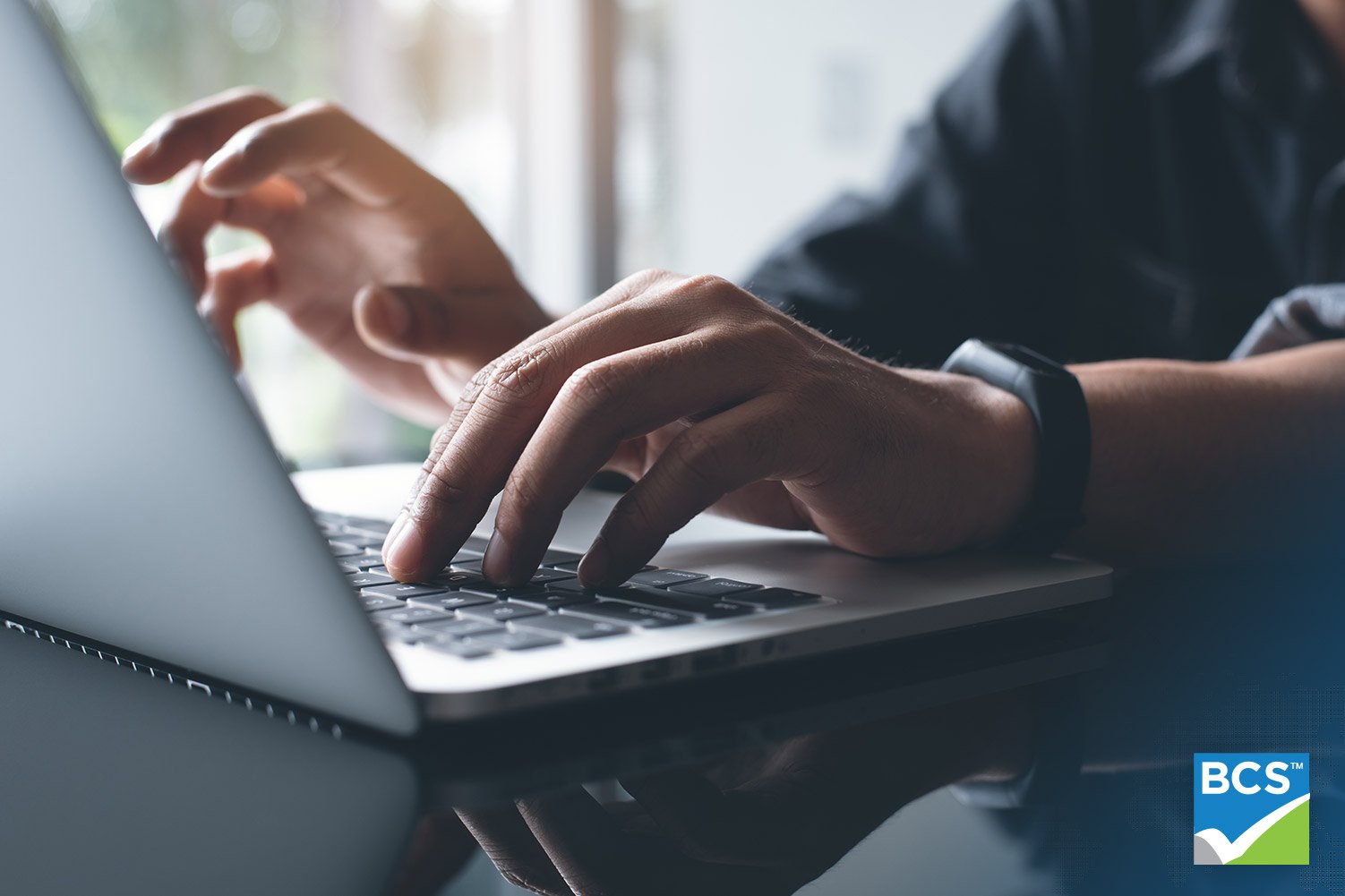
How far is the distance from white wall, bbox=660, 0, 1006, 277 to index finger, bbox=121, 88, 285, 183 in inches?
80.3

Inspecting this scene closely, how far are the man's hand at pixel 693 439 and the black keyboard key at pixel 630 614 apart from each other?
1.2 inches

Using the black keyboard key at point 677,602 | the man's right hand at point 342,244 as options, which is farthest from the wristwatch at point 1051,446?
the man's right hand at point 342,244

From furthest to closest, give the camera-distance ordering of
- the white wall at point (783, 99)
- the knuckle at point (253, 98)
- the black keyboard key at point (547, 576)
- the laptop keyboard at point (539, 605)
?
1. the white wall at point (783, 99)
2. the knuckle at point (253, 98)
3. the black keyboard key at point (547, 576)
4. the laptop keyboard at point (539, 605)

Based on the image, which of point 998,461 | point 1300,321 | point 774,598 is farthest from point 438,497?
point 1300,321

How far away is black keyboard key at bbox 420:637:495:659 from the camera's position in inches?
13.4

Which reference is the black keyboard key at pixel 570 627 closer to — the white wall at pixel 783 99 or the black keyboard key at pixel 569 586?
the black keyboard key at pixel 569 586

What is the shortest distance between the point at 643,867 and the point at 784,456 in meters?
0.24

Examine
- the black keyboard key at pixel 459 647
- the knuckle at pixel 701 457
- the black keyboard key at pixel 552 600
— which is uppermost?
the knuckle at pixel 701 457

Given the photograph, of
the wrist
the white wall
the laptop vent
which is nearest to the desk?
the laptop vent

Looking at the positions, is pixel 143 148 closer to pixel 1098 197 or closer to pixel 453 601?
pixel 453 601

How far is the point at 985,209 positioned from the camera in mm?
1259

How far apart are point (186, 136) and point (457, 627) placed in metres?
0.60

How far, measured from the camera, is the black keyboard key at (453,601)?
16.2 inches

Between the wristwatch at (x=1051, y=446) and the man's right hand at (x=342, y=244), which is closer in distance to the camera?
the wristwatch at (x=1051, y=446)
